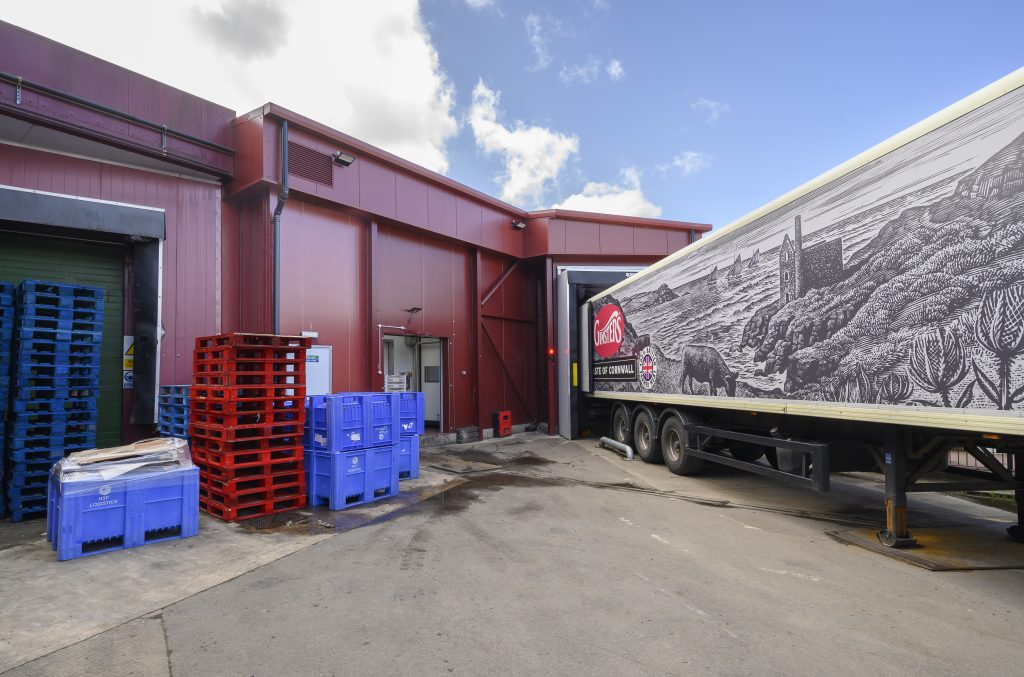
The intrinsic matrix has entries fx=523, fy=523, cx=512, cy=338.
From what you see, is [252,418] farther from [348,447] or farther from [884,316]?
[884,316]

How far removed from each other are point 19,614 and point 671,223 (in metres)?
17.0

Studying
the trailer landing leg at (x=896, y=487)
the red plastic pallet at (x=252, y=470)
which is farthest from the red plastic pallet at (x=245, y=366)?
the trailer landing leg at (x=896, y=487)

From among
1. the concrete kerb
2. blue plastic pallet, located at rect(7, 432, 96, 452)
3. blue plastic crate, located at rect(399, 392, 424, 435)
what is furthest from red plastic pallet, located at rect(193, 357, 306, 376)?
blue plastic crate, located at rect(399, 392, 424, 435)

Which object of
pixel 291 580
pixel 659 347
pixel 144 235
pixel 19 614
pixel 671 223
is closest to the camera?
pixel 19 614

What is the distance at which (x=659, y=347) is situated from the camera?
9.83m

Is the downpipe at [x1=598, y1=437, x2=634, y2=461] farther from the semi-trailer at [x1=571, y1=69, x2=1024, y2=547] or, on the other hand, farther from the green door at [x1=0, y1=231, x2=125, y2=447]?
the green door at [x1=0, y1=231, x2=125, y2=447]

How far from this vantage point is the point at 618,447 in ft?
39.2

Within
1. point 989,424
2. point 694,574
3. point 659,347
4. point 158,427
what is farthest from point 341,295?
point 989,424

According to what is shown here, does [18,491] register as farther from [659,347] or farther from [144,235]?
[659,347]

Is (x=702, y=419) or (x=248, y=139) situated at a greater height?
(x=248, y=139)

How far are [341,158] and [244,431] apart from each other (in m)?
6.46

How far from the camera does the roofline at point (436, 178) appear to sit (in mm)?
10211

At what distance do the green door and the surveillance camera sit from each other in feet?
13.8

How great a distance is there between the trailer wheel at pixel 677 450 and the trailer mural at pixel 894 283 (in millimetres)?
1693
